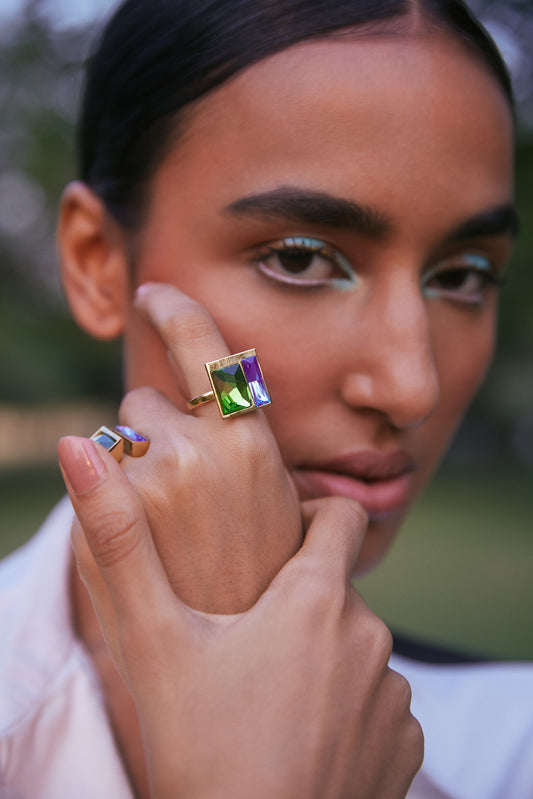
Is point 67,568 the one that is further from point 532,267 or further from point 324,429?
point 532,267

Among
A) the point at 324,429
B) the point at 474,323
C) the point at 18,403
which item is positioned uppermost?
the point at 474,323

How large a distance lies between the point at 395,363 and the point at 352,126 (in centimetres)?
56

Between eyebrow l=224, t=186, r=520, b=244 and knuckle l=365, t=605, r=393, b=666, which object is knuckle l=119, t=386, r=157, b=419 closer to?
eyebrow l=224, t=186, r=520, b=244

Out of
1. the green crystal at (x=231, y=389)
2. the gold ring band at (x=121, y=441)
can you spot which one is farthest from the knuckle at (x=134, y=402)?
the green crystal at (x=231, y=389)

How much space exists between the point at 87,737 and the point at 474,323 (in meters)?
1.54

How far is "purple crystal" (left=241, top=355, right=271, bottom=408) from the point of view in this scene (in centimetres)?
131

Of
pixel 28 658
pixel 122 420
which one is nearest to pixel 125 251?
pixel 122 420

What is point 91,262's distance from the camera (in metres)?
1.98

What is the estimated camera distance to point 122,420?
1405 millimetres

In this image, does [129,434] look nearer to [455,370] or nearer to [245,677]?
[245,677]

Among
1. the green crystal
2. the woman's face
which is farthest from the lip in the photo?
the green crystal

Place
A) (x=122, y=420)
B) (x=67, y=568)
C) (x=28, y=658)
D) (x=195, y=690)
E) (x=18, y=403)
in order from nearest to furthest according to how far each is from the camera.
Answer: (x=195, y=690) < (x=122, y=420) < (x=28, y=658) < (x=67, y=568) < (x=18, y=403)

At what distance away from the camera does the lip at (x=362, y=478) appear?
1.61 meters

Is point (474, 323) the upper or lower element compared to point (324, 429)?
upper
